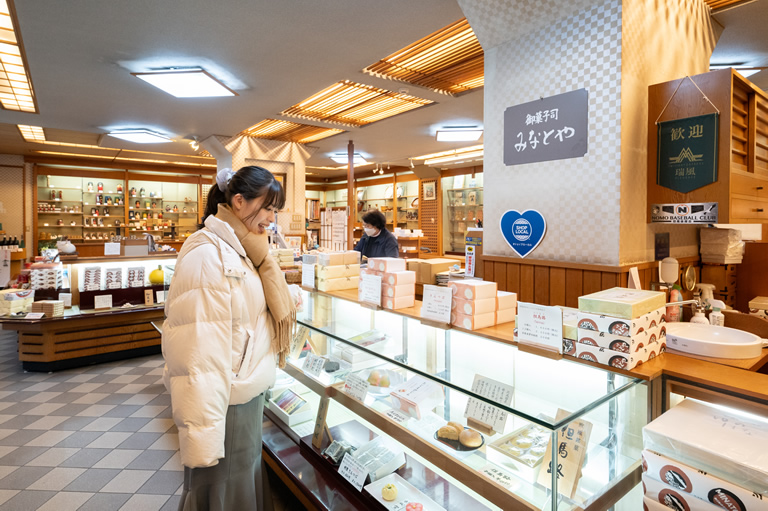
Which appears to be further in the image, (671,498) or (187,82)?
(187,82)

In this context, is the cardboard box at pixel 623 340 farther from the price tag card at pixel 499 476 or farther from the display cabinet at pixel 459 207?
the display cabinet at pixel 459 207

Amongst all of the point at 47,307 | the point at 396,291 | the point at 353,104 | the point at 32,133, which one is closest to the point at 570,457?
the point at 396,291

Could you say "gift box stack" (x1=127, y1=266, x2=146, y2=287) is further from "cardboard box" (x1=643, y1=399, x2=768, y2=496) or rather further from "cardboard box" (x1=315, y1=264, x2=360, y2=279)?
"cardboard box" (x1=643, y1=399, x2=768, y2=496)

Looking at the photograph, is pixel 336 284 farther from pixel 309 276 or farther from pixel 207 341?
pixel 207 341

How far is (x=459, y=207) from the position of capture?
10.9m

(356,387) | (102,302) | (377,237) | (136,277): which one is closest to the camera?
(356,387)

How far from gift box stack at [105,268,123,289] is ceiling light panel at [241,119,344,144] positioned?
2.94m

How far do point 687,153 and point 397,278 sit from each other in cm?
175

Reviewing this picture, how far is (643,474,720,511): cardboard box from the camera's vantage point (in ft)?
3.67

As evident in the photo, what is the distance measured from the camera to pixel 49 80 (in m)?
4.51

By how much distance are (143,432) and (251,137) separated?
5363 millimetres

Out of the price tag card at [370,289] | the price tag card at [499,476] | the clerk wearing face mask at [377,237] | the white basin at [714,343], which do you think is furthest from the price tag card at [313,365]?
the clerk wearing face mask at [377,237]

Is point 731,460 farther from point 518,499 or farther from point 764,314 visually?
Result: point 764,314

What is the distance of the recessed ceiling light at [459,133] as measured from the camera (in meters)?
6.32
